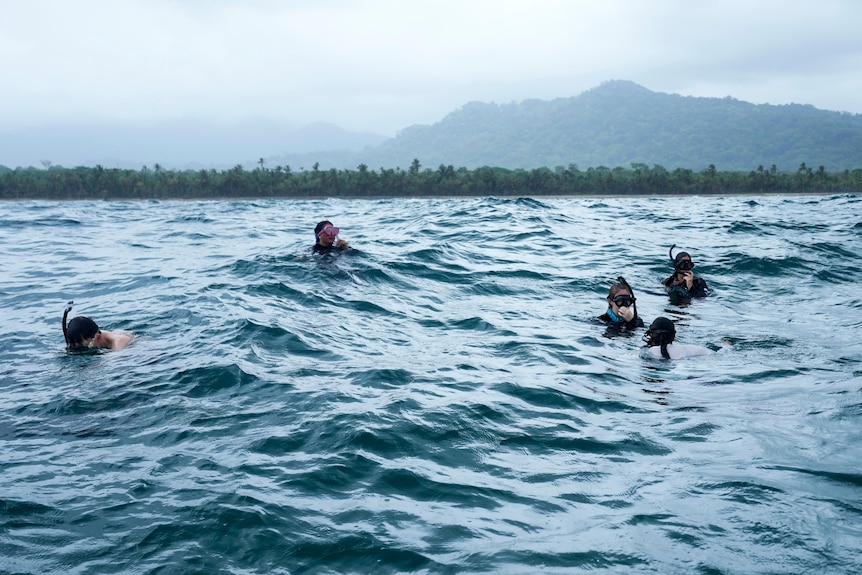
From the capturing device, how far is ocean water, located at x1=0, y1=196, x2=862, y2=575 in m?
4.06

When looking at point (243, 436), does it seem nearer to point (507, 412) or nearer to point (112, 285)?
point (507, 412)

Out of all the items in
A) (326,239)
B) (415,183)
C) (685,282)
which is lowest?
(685,282)

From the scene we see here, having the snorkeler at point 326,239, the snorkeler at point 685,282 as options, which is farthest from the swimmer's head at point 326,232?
the snorkeler at point 685,282

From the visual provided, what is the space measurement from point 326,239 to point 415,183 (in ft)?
179

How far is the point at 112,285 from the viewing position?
45.0ft

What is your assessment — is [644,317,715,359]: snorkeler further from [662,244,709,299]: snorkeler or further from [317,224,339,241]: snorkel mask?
[317,224,339,241]: snorkel mask

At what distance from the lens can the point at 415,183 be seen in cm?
6806

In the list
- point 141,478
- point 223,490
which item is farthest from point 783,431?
point 141,478

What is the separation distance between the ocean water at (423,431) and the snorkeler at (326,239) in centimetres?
112

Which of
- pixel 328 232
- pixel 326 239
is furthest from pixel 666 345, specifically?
pixel 326 239

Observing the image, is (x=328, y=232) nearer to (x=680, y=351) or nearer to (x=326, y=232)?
(x=326, y=232)

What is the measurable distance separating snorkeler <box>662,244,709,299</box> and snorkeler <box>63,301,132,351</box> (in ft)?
30.0

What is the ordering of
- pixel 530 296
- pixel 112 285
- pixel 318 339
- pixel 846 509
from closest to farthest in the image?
pixel 846 509 → pixel 318 339 → pixel 530 296 → pixel 112 285

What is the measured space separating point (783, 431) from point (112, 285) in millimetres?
12610
